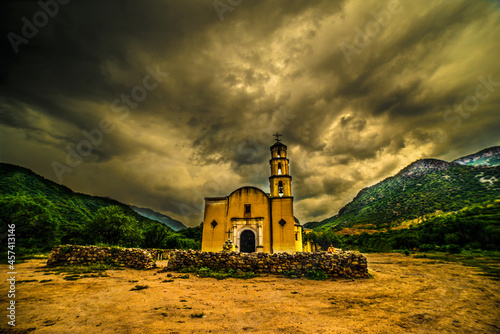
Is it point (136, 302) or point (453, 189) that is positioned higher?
point (453, 189)

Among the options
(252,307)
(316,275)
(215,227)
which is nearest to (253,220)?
(215,227)

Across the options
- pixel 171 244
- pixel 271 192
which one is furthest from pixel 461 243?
pixel 171 244

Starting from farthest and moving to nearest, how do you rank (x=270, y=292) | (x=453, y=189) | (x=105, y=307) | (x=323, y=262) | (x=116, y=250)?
(x=453, y=189) < (x=116, y=250) < (x=323, y=262) < (x=270, y=292) < (x=105, y=307)

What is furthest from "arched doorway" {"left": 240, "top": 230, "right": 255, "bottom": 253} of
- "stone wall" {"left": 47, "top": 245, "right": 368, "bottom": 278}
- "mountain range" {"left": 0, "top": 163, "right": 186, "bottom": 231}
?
"mountain range" {"left": 0, "top": 163, "right": 186, "bottom": 231}

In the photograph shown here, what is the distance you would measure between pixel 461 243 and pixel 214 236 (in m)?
31.8

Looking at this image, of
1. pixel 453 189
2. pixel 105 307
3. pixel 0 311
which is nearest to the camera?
pixel 0 311

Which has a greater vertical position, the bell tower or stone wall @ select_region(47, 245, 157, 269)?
the bell tower

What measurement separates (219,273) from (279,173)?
13.5 meters

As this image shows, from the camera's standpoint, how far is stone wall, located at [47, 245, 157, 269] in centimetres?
1188

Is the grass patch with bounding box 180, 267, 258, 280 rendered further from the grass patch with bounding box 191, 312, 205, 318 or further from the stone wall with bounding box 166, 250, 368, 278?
the grass patch with bounding box 191, 312, 205, 318

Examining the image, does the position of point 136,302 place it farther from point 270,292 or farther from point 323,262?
point 323,262

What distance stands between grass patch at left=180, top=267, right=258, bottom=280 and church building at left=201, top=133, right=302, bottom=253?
23.8 ft

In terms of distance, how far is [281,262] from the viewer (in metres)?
10.9

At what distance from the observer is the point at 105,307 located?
16.9 ft
